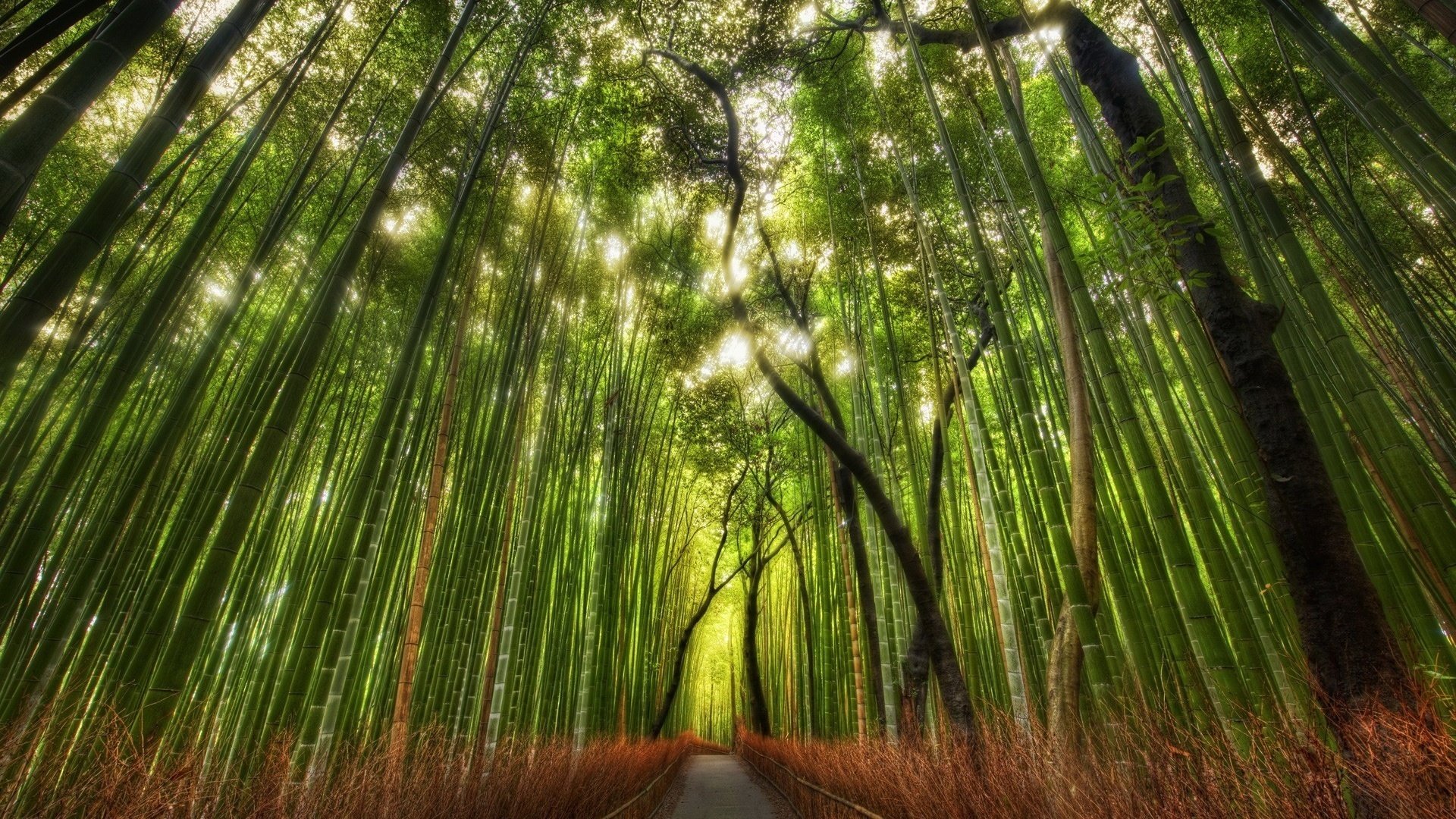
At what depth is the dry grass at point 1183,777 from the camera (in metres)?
0.84

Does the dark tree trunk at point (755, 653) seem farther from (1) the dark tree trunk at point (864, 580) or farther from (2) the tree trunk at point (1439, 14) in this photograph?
(2) the tree trunk at point (1439, 14)

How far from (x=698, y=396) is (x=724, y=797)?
13.3ft

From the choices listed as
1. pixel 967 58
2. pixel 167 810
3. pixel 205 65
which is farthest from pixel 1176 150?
pixel 167 810

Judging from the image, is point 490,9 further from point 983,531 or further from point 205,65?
point 983,531

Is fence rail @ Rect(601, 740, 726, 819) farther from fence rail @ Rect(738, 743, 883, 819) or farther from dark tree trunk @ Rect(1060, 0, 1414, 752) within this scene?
dark tree trunk @ Rect(1060, 0, 1414, 752)

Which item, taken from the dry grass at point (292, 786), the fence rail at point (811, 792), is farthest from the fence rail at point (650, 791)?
the fence rail at point (811, 792)

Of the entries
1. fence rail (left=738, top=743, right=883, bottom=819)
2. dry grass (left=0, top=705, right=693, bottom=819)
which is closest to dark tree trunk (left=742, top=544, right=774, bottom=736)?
fence rail (left=738, top=743, right=883, bottom=819)

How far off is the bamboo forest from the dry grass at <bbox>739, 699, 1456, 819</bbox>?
1 centimetres

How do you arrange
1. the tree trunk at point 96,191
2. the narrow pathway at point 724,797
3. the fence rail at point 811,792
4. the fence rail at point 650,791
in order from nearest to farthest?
1. the tree trunk at point 96,191
2. the fence rail at point 811,792
3. the fence rail at point 650,791
4. the narrow pathway at point 724,797

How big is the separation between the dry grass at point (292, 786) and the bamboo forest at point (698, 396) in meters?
0.02

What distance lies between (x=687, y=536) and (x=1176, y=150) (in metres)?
6.95

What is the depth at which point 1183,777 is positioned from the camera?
3.42ft

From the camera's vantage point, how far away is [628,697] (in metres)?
6.45

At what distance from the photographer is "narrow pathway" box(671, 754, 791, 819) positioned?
14.9 feet
